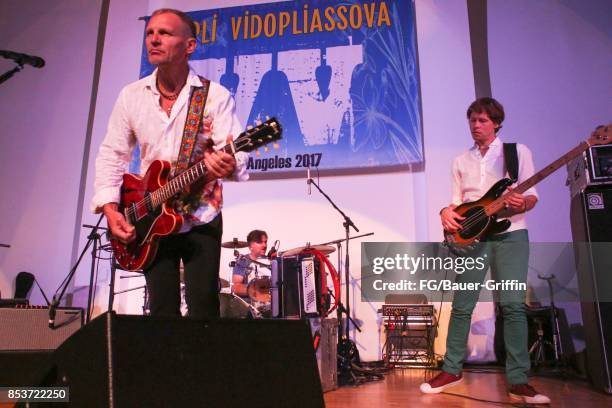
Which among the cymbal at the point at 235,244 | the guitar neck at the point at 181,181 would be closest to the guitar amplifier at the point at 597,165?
the guitar neck at the point at 181,181

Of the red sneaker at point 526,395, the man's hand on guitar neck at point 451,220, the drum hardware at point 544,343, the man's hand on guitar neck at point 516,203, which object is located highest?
the man's hand on guitar neck at point 516,203

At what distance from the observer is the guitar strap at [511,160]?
314 cm

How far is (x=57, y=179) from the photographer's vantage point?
617 centimetres

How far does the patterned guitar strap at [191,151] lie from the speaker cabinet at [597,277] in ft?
8.40

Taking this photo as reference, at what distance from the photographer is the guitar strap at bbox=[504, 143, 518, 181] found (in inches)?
124

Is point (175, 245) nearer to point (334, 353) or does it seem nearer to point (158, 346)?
point (158, 346)

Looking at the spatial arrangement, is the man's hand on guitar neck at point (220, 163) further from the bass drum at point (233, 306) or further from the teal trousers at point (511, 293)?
the bass drum at point (233, 306)

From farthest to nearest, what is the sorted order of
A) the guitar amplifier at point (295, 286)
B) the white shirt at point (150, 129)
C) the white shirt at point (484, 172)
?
the guitar amplifier at point (295, 286) → the white shirt at point (484, 172) → the white shirt at point (150, 129)

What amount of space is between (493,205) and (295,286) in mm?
1691

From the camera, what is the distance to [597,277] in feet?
10.3

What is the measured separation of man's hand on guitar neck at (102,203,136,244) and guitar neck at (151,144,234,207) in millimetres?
140

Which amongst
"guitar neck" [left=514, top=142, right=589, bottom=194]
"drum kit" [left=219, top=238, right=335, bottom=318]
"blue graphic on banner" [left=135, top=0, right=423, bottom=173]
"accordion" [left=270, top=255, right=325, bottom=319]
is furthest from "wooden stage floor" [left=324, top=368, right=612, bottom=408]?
"blue graphic on banner" [left=135, top=0, right=423, bottom=173]

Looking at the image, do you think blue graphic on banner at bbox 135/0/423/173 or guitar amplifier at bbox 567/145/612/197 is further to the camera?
blue graphic on banner at bbox 135/0/423/173

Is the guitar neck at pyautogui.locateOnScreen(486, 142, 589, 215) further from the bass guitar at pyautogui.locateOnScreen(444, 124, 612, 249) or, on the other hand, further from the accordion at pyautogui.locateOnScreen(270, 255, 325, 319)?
the accordion at pyautogui.locateOnScreen(270, 255, 325, 319)
